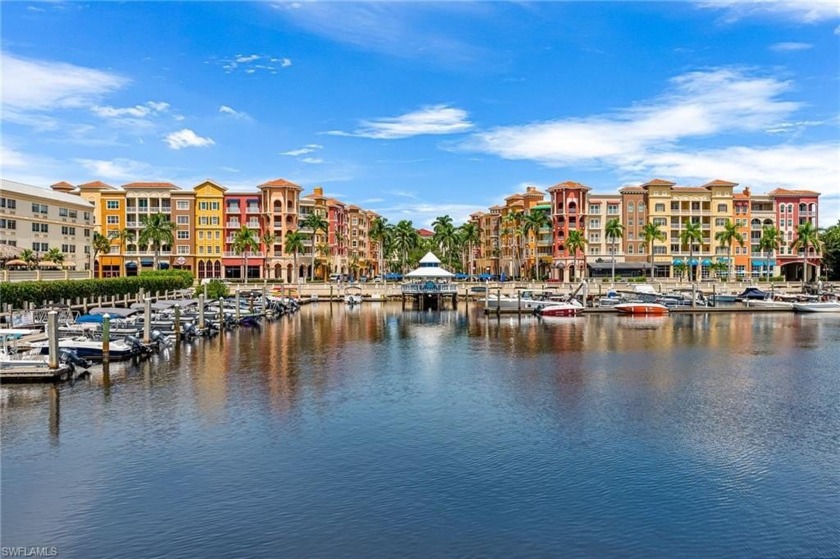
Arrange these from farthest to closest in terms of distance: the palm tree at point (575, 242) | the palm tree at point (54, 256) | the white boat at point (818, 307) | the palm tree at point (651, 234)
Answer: the palm tree at point (575, 242) < the palm tree at point (651, 234) < the white boat at point (818, 307) < the palm tree at point (54, 256)

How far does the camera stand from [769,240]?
13850cm

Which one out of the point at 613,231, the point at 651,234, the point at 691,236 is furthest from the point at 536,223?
the point at 691,236

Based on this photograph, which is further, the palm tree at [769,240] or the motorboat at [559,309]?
the palm tree at [769,240]

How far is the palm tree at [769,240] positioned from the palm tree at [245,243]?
99735 millimetres

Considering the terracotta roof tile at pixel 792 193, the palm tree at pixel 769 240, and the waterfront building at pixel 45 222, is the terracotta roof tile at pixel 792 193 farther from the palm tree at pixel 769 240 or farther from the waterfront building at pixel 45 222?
the waterfront building at pixel 45 222

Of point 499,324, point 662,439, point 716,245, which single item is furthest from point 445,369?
point 716,245

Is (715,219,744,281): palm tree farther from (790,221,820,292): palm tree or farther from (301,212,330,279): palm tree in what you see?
(301,212,330,279): palm tree

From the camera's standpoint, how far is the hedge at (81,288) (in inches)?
2621

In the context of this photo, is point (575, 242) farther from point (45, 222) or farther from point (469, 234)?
point (45, 222)

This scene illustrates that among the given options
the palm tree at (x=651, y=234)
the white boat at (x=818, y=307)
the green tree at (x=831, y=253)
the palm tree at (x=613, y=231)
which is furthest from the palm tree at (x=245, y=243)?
the green tree at (x=831, y=253)

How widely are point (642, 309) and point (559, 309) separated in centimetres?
1169

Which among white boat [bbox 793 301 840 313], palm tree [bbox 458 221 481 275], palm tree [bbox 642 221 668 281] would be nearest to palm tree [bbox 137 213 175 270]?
palm tree [bbox 458 221 481 275]

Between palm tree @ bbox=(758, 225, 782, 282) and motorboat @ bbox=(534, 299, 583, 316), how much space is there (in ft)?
193

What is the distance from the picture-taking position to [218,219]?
146m
